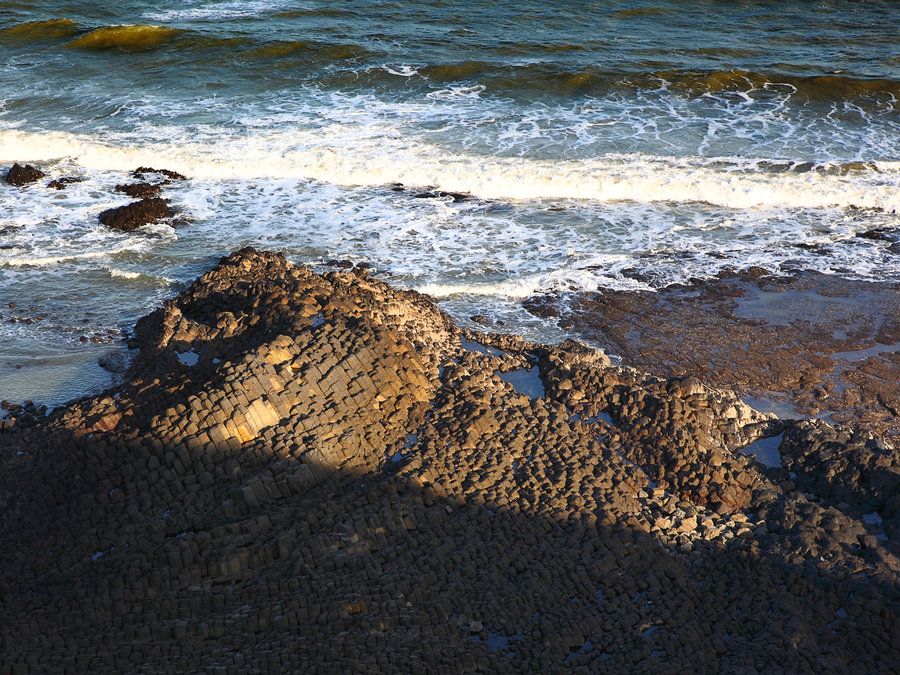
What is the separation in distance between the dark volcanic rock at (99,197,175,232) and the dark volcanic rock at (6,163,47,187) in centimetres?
212

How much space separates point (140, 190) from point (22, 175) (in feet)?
6.92

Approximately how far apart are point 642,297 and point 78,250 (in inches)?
295

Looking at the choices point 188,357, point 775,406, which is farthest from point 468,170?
point 188,357

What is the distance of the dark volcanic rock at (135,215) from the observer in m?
12.5

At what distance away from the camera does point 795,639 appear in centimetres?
557

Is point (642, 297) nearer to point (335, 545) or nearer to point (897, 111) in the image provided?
point (335, 545)

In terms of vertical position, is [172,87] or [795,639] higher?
[172,87]

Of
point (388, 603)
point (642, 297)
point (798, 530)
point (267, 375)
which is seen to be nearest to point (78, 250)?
point (267, 375)

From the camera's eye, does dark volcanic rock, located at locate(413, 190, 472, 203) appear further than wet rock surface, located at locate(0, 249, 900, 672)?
Yes

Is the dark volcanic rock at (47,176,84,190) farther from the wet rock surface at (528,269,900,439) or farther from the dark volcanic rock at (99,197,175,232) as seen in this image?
the wet rock surface at (528,269,900,439)

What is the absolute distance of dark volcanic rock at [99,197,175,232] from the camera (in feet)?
41.2

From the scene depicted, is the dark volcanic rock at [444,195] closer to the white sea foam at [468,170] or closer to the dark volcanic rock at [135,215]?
the white sea foam at [468,170]

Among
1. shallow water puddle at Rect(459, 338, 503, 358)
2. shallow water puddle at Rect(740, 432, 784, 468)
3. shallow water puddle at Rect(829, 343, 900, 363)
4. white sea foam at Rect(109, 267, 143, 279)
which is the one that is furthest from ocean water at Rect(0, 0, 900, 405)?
shallow water puddle at Rect(740, 432, 784, 468)

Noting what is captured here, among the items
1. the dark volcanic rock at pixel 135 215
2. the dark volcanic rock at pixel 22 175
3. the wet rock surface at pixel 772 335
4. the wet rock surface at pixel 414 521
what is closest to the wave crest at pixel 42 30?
the dark volcanic rock at pixel 22 175
